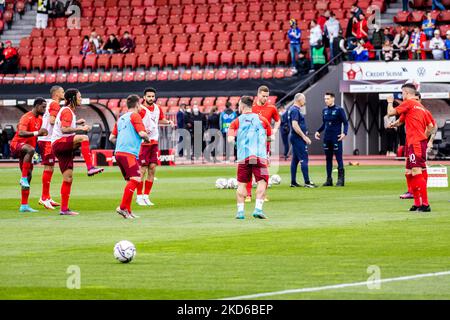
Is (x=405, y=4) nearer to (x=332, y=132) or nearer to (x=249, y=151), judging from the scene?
(x=332, y=132)

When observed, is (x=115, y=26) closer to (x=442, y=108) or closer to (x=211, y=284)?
(x=442, y=108)

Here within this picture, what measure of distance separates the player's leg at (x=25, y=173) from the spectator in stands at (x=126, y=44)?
100 ft

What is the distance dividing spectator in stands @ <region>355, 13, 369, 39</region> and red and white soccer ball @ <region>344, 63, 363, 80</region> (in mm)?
1205

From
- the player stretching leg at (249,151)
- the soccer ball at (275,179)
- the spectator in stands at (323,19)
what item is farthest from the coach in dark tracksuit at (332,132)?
the spectator in stands at (323,19)

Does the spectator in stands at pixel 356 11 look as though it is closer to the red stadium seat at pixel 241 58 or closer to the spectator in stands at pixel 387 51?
the spectator in stands at pixel 387 51

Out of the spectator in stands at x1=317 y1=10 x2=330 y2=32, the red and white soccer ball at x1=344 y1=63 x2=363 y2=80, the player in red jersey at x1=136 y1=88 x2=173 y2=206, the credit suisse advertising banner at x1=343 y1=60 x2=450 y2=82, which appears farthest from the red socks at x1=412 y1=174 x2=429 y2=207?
the spectator in stands at x1=317 y1=10 x2=330 y2=32

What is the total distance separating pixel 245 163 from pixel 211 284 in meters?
7.68

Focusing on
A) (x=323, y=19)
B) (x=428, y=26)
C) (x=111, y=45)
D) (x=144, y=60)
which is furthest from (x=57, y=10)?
(x=428, y=26)

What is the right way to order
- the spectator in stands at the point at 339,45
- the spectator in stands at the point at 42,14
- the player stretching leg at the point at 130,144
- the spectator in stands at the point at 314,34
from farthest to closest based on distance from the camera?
the spectator in stands at the point at 42,14
the spectator in stands at the point at 339,45
the spectator in stands at the point at 314,34
the player stretching leg at the point at 130,144

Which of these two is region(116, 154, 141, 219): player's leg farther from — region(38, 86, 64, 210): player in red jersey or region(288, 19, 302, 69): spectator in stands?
region(288, 19, 302, 69): spectator in stands

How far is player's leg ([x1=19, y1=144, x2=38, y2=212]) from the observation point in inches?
826

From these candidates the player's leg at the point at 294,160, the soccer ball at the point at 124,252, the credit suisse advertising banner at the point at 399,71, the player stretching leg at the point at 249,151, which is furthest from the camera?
the credit suisse advertising banner at the point at 399,71

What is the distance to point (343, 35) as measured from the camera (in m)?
47.8

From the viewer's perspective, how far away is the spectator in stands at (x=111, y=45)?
172 feet
